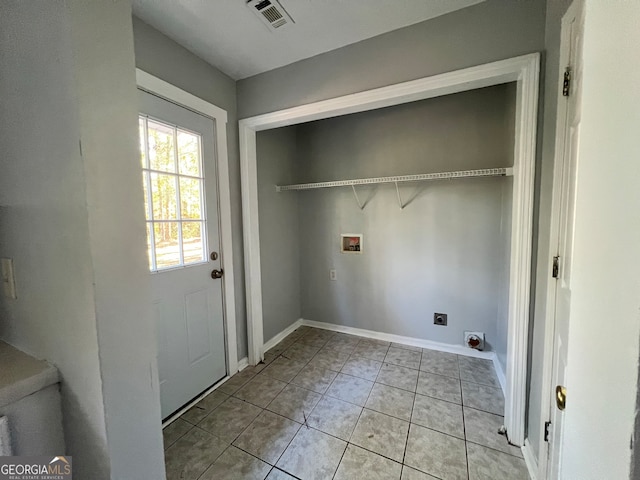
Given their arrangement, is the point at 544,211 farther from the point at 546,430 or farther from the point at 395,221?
the point at 395,221

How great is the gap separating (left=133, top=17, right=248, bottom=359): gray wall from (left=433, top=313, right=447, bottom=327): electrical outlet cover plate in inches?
69.0

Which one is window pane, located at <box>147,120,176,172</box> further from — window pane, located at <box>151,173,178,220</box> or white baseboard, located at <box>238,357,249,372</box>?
white baseboard, located at <box>238,357,249,372</box>

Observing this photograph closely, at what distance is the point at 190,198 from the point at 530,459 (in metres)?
2.45

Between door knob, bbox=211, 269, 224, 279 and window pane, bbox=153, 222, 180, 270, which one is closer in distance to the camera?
window pane, bbox=153, 222, 180, 270

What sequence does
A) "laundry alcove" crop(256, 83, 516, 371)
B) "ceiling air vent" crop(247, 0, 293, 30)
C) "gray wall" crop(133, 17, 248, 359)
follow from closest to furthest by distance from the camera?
"ceiling air vent" crop(247, 0, 293, 30) → "gray wall" crop(133, 17, 248, 359) → "laundry alcove" crop(256, 83, 516, 371)

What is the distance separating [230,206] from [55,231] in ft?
4.50

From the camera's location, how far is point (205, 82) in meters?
1.79

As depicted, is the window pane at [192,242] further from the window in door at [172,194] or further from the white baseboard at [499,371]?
the white baseboard at [499,371]

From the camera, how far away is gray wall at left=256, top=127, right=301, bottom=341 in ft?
7.86

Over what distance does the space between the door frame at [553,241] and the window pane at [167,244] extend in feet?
Result: 6.65

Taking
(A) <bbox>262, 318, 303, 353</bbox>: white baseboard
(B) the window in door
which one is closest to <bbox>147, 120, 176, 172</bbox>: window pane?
(B) the window in door

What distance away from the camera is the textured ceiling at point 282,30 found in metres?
1.33
